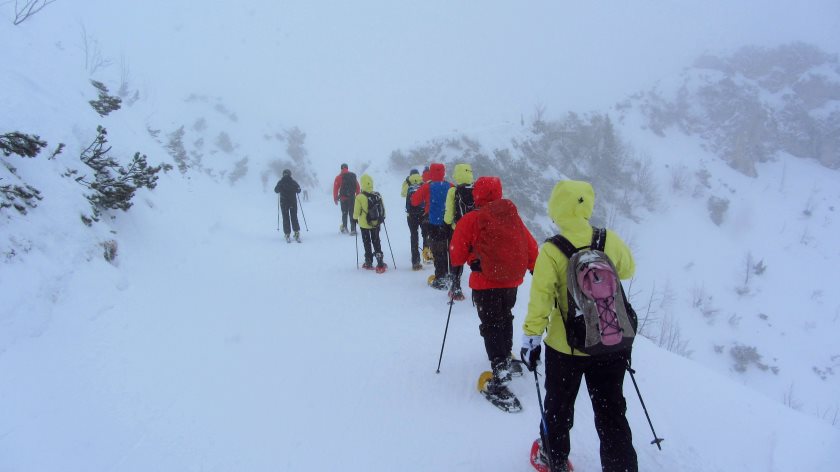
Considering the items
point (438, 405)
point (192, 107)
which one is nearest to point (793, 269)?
point (438, 405)

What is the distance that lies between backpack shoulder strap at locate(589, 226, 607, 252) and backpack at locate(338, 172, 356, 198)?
1120 centimetres

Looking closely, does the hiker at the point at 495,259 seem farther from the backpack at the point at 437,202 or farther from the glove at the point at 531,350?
the backpack at the point at 437,202

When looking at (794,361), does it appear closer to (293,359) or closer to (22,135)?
(293,359)

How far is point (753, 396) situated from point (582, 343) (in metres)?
3.65

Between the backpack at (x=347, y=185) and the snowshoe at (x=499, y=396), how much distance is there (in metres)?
9.89

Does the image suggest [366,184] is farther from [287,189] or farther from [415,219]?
[287,189]

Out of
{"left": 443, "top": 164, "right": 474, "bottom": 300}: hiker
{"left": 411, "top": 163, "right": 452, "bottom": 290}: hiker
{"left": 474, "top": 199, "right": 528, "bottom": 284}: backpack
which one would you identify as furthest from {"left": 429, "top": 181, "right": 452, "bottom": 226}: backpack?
{"left": 474, "top": 199, "right": 528, "bottom": 284}: backpack

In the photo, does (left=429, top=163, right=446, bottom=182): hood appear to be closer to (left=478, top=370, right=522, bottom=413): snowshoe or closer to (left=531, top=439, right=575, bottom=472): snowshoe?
(left=478, top=370, right=522, bottom=413): snowshoe

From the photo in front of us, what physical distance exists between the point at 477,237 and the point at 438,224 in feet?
10.9

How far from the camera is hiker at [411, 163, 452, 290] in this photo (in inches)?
298

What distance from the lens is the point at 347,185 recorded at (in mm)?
13328

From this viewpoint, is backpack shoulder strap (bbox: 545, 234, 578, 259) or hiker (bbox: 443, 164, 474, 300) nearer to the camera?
backpack shoulder strap (bbox: 545, 234, 578, 259)

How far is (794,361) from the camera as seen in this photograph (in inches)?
1091

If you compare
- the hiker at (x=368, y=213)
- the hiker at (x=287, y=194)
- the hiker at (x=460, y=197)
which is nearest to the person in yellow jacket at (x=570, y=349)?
the hiker at (x=460, y=197)
